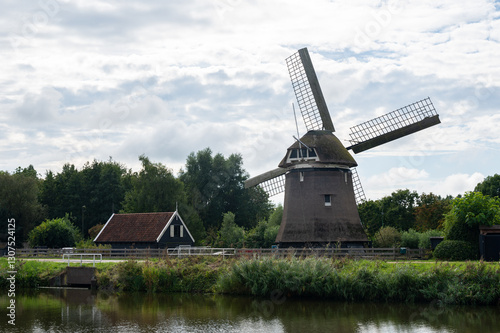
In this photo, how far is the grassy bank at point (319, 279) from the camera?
22.6m

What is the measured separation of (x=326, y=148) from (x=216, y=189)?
32.5 metres

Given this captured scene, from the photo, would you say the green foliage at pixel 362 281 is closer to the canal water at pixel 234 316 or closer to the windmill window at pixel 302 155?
the canal water at pixel 234 316

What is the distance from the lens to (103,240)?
43.7 meters

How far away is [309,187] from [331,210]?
1710mm

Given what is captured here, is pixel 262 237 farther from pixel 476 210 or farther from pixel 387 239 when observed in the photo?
pixel 476 210

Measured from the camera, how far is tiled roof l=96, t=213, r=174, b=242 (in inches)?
1690

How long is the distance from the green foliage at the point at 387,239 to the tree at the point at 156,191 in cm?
2399

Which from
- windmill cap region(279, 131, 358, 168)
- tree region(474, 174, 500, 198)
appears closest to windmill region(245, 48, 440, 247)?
windmill cap region(279, 131, 358, 168)

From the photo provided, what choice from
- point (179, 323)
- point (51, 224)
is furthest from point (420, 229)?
point (179, 323)

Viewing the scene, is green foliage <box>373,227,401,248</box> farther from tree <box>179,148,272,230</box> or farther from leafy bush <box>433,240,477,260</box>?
tree <box>179,148,272,230</box>

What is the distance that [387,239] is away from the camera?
3906cm

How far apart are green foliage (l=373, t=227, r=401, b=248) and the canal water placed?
1530 centimetres

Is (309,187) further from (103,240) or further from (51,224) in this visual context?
(51,224)

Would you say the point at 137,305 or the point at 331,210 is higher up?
the point at 331,210
